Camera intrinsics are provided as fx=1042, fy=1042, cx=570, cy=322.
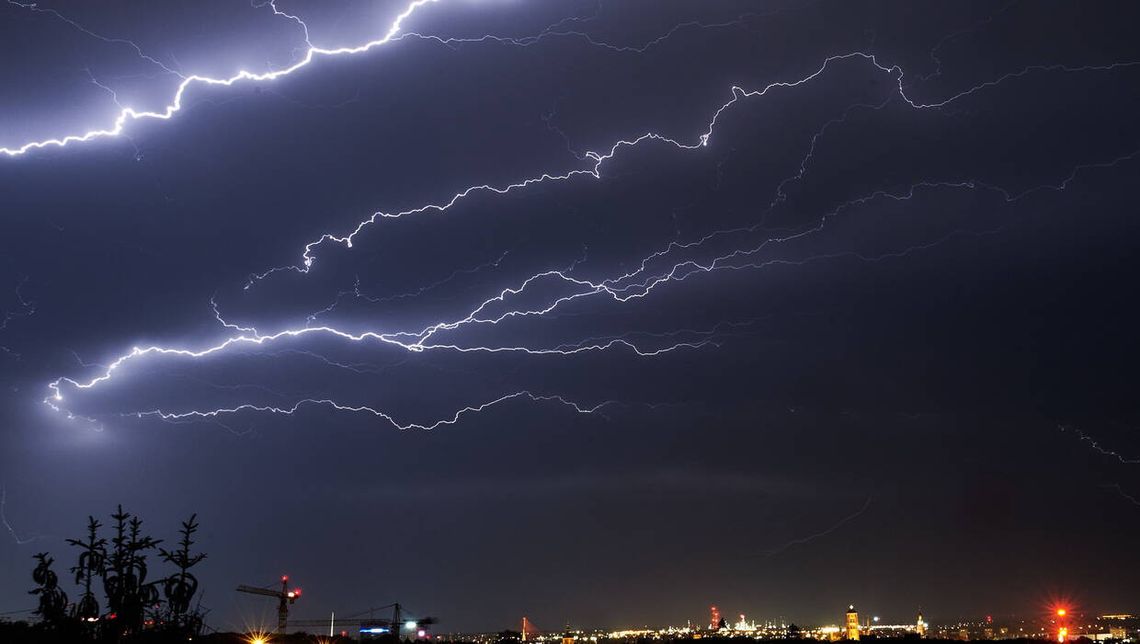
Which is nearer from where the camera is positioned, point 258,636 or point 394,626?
point 258,636

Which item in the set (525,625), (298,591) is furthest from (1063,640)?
(525,625)

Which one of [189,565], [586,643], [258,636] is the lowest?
[586,643]

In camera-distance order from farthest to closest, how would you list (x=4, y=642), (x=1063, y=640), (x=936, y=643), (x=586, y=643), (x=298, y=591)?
(x=586, y=643) → (x=298, y=591) → (x=936, y=643) → (x=1063, y=640) → (x=4, y=642)

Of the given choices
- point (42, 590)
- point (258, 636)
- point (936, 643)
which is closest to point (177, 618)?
point (42, 590)

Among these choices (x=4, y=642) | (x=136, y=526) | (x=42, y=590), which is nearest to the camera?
(x=4, y=642)

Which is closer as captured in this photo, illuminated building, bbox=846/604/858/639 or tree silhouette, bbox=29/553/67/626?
tree silhouette, bbox=29/553/67/626

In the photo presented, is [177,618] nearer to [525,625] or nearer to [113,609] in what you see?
[113,609]

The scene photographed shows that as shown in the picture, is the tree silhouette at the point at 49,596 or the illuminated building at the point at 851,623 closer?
the tree silhouette at the point at 49,596

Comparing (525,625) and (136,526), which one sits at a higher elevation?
(136,526)

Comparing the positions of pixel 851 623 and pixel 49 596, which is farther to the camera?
pixel 851 623
